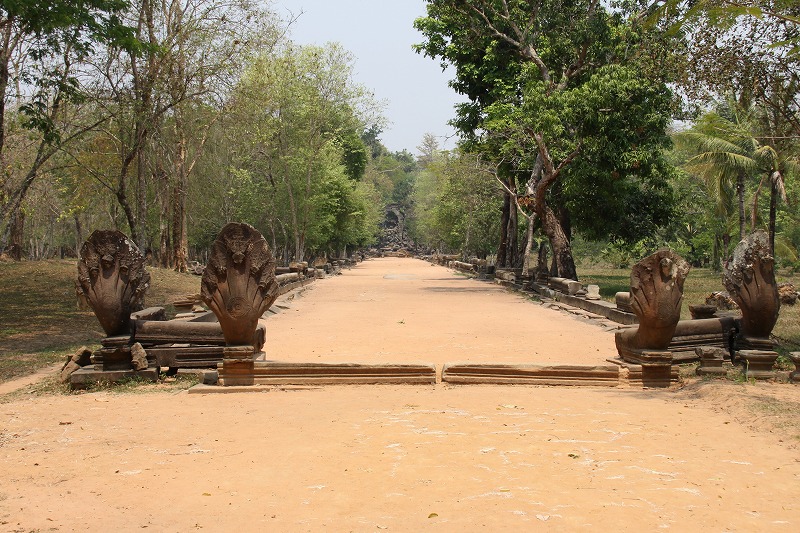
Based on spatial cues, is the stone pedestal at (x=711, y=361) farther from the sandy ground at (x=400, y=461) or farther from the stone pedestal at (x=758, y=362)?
the sandy ground at (x=400, y=461)

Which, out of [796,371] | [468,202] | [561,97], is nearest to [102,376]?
[796,371]

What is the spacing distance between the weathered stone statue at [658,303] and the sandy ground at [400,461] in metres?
0.58

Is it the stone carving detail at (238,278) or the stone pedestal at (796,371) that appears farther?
the stone pedestal at (796,371)

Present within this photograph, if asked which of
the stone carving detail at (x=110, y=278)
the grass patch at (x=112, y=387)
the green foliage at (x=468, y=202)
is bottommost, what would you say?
the grass patch at (x=112, y=387)

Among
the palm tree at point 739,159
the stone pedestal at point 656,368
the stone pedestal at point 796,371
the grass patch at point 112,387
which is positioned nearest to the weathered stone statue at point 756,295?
the stone pedestal at point 796,371

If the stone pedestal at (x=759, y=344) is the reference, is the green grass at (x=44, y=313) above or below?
below

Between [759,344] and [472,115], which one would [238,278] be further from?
[472,115]

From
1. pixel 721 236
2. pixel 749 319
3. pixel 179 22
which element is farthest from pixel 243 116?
pixel 721 236

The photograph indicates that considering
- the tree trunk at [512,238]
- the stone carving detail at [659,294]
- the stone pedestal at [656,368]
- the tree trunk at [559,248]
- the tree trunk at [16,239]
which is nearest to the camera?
the stone carving detail at [659,294]

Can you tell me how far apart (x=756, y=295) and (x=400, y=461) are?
6.28 meters

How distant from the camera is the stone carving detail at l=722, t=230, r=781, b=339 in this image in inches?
376

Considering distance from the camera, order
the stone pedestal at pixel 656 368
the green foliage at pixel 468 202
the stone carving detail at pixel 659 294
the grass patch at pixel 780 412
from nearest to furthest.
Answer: the grass patch at pixel 780 412, the stone carving detail at pixel 659 294, the stone pedestal at pixel 656 368, the green foliage at pixel 468 202

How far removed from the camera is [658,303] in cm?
902

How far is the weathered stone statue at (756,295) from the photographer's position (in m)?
9.48
